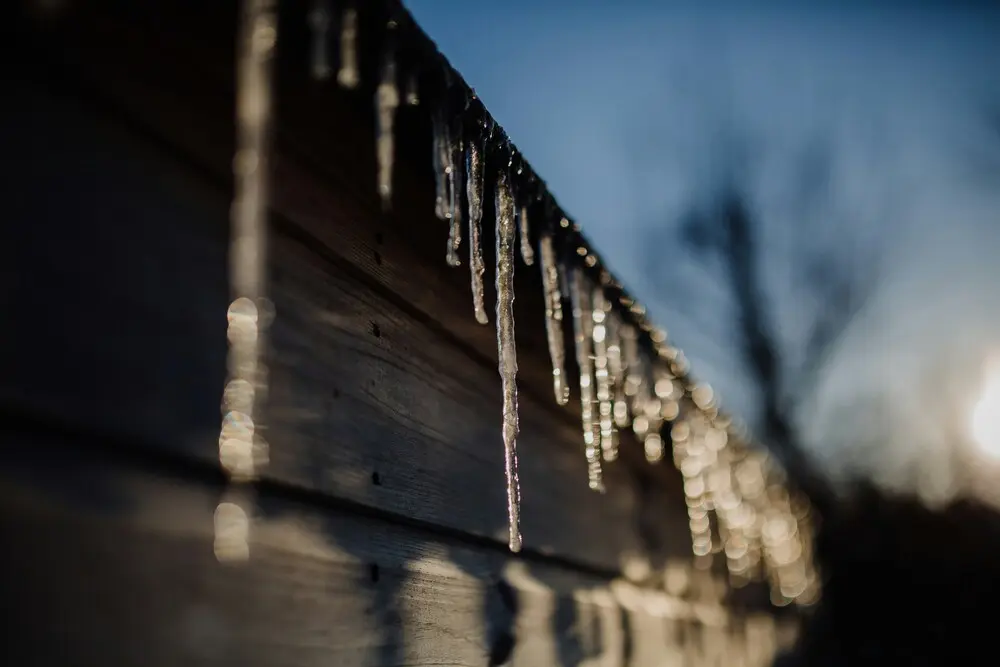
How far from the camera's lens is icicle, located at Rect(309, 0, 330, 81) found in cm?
105

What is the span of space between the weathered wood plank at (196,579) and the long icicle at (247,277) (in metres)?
0.04

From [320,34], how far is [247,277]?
362mm

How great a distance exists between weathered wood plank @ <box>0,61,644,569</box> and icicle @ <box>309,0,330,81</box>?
236 mm

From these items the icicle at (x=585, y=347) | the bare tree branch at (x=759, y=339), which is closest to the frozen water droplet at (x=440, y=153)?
the icicle at (x=585, y=347)

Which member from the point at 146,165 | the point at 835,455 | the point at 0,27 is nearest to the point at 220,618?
the point at 146,165

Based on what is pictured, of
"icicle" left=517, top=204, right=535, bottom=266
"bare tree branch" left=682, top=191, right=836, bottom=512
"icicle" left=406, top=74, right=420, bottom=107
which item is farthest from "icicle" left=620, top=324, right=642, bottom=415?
"bare tree branch" left=682, top=191, right=836, bottom=512

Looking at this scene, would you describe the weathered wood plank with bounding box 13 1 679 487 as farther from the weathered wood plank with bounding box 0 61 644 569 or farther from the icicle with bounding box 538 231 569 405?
the icicle with bounding box 538 231 569 405

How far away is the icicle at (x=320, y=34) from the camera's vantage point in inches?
41.4

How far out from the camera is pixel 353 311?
4.67ft

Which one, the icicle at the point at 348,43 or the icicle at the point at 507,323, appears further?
the icicle at the point at 507,323

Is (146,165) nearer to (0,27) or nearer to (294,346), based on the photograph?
(0,27)

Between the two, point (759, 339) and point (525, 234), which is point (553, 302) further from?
point (759, 339)

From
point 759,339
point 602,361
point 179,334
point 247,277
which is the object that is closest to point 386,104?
point 247,277

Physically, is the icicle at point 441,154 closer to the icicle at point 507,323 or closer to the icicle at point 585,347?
the icicle at point 507,323
